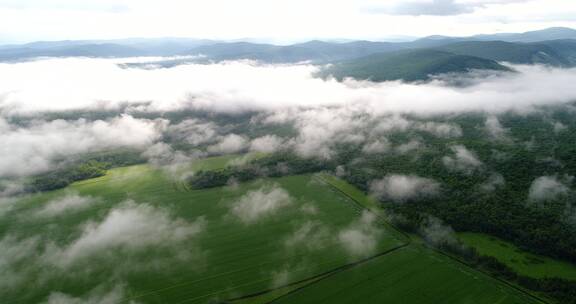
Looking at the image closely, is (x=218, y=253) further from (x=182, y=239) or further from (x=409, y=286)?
(x=409, y=286)

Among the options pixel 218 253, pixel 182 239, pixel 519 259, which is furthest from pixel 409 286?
pixel 182 239

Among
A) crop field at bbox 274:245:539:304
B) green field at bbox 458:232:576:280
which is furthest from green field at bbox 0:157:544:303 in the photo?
green field at bbox 458:232:576:280

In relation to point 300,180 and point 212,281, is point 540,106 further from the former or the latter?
point 212,281

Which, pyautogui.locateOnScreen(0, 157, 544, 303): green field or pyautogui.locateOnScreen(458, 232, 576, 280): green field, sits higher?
pyautogui.locateOnScreen(458, 232, 576, 280): green field

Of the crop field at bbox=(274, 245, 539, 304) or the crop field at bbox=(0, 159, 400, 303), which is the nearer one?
the crop field at bbox=(274, 245, 539, 304)

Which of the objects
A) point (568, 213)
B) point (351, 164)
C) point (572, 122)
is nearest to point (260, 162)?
point (351, 164)

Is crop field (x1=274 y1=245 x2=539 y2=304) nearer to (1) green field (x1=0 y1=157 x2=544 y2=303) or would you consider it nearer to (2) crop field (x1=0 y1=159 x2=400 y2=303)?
(1) green field (x1=0 y1=157 x2=544 y2=303)

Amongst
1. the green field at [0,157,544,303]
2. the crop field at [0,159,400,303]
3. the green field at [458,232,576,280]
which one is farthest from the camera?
the crop field at [0,159,400,303]
